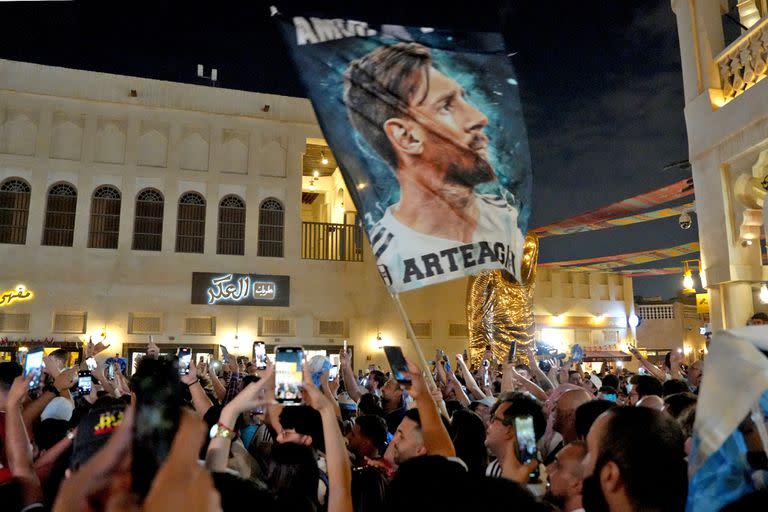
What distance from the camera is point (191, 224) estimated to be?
2106 cm

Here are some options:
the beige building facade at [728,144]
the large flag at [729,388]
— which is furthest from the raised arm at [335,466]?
the beige building facade at [728,144]

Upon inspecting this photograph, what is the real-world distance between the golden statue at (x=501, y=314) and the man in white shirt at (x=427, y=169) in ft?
42.2

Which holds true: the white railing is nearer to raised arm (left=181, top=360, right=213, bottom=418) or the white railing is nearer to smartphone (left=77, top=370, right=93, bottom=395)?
smartphone (left=77, top=370, right=93, bottom=395)

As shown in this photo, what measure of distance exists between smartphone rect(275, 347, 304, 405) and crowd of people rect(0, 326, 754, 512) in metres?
0.14

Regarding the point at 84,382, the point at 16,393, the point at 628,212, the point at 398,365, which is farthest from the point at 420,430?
the point at 628,212

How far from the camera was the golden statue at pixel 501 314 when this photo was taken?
59.5ft

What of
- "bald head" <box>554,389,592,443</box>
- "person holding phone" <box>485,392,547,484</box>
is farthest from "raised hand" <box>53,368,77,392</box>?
"bald head" <box>554,389,592,443</box>

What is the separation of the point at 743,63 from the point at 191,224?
1772 cm

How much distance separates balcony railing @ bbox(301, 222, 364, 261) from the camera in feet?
73.2

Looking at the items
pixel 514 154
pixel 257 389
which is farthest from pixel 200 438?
pixel 514 154

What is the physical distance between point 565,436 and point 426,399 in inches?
60.9

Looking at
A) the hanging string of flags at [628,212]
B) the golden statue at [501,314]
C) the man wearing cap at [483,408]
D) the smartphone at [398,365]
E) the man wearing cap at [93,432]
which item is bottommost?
the man wearing cap at [483,408]

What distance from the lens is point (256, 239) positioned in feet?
70.1

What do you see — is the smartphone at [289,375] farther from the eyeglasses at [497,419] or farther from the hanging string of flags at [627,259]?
the hanging string of flags at [627,259]
